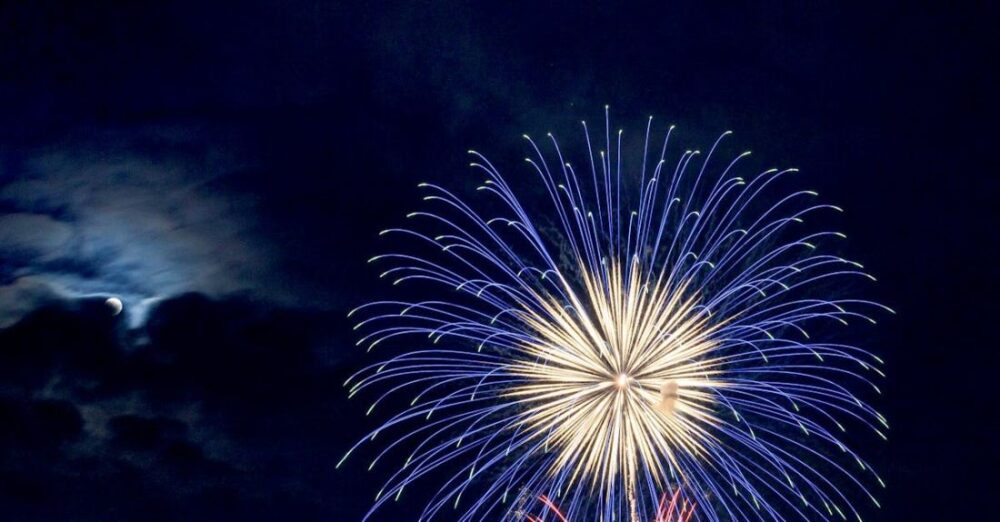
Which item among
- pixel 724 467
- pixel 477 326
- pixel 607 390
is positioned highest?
pixel 477 326

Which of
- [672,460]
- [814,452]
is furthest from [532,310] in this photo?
[814,452]

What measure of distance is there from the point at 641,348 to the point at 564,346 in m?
2.43

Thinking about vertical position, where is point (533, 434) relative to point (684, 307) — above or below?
below

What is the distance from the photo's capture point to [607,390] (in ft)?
69.9

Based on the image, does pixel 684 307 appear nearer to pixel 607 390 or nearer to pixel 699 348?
pixel 699 348

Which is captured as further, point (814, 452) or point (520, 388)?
point (814, 452)

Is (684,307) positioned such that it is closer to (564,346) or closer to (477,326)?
(564,346)

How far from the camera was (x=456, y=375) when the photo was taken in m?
21.5

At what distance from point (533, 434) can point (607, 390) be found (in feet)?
9.17

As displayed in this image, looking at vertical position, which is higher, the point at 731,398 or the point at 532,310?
the point at 532,310

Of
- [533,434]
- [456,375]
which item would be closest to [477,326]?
[456,375]

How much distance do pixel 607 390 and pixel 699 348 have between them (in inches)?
127

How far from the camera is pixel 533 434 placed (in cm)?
2167

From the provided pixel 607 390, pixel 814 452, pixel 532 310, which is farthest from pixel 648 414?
pixel 814 452
